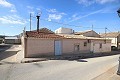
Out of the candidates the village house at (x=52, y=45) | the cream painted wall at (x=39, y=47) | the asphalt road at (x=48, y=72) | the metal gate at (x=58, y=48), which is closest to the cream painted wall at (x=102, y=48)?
→ the village house at (x=52, y=45)

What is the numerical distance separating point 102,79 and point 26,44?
1235cm

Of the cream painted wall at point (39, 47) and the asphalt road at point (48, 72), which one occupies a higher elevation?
the cream painted wall at point (39, 47)

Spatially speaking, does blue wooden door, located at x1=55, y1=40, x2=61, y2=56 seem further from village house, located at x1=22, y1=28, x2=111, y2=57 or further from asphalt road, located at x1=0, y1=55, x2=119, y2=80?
asphalt road, located at x1=0, y1=55, x2=119, y2=80

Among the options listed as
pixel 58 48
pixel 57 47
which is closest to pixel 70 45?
pixel 58 48

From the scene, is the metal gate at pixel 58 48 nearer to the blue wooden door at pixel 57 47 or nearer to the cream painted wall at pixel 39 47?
the blue wooden door at pixel 57 47

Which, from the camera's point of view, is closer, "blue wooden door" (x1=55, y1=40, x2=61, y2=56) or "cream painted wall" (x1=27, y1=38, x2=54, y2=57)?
"cream painted wall" (x1=27, y1=38, x2=54, y2=57)

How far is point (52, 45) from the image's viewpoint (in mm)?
23406

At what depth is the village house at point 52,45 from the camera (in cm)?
2111

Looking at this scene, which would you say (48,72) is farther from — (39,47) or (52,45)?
(52,45)

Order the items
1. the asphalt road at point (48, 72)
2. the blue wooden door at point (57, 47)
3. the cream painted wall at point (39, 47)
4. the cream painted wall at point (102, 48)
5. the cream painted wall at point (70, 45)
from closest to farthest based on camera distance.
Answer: the asphalt road at point (48, 72), the cream painted wall at point (39, 47), the blue wooden door at point (57, 47), the cream painted wall at point (70, 45), the cream painted wall at point (102, 48)

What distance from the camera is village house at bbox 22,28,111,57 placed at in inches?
831

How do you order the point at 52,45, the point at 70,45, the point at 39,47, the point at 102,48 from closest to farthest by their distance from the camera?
1. the point at 39,47
2. the point at 52,45
3. the point at 70,45
4. the point at 102,48

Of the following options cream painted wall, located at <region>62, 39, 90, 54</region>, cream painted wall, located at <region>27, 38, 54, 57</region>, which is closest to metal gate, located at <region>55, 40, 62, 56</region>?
cream painted wall, located at <region>27, 38, 54, 57</region>

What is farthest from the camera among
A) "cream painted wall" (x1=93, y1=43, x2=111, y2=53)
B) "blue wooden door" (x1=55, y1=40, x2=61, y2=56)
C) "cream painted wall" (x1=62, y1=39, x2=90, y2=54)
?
"cream painted wall" (x1=93, y1=43, x2=111, y2=53)
